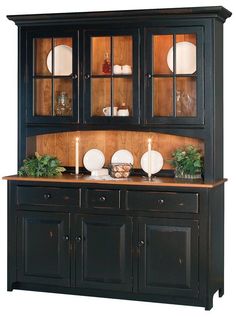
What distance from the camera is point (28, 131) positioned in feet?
22.7

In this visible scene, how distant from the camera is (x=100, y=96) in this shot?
670 centimetres

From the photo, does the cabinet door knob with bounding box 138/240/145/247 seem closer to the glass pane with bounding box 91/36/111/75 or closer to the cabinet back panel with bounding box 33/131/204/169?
the cabinet back panel with bounding box 33/131/204/169

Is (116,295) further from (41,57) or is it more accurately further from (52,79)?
(41,57)

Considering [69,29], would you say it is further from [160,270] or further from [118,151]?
[160,270]

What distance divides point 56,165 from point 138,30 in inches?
51.3

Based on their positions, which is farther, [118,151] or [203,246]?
[118,151]

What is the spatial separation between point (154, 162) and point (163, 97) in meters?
0.59

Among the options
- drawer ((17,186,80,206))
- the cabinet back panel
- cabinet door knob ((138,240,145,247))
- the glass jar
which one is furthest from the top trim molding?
cabinet door knob ((138,240,145,247))

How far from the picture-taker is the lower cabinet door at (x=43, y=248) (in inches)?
259

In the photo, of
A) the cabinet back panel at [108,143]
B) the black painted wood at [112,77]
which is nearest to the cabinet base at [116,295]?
the cabinet back panel at [108,143]

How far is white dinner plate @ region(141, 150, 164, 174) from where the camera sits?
6.79 meters

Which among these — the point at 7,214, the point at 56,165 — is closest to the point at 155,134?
the point at 56,165

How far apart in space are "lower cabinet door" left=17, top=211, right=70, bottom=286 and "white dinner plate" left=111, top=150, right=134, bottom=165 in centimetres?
72

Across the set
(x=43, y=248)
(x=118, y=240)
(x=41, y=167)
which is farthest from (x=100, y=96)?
(x=43, y=248)
